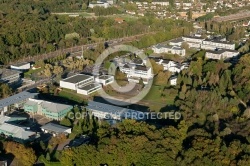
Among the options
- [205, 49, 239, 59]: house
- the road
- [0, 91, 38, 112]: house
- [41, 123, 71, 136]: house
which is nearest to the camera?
[41, 123, 71, 136]: house

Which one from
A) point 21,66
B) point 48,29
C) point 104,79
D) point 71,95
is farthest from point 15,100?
point 48,29

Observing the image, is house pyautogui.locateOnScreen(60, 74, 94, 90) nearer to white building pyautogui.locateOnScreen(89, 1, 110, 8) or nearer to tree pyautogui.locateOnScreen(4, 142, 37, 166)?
tree pyautogui.locateOnScreen(4, 142, 37, 166)

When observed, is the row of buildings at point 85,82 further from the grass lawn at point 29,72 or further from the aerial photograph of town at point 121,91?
the grass lawn at point 29,72

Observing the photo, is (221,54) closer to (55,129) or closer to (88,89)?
(88,89)

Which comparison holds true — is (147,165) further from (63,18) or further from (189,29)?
(63,18)

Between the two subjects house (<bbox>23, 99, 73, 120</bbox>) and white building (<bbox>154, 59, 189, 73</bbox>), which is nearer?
A: house (<bbox>23, 99, 73, 120</bbox>)

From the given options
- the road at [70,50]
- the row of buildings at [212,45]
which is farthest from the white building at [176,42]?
the road at [70,50]

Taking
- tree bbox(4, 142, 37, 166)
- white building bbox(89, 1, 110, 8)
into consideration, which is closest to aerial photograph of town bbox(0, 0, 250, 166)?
tree bbox(4, 142, 37, 166)
